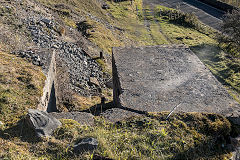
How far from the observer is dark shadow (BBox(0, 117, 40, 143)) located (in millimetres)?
4770

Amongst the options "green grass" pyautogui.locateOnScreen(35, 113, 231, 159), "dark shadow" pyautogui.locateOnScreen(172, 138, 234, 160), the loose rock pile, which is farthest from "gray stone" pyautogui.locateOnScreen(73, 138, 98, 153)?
the loose rock pile

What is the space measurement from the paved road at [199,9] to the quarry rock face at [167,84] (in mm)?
22517

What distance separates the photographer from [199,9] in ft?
112

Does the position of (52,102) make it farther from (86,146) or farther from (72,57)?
(86,146)

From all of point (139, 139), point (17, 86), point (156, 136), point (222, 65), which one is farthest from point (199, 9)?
point (139, 139)

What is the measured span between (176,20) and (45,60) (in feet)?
79.1

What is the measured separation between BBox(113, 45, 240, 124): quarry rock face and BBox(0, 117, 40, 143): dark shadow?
2505 mm

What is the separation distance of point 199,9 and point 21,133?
34824 millimetres

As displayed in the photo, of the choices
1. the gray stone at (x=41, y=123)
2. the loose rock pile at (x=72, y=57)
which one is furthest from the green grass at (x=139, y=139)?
the loose rock pile at (x=72, y=57)

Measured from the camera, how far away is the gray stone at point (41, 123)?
4.82 meters

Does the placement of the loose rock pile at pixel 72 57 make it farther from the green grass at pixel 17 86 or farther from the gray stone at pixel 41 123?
the gray stone at pixel 41 123

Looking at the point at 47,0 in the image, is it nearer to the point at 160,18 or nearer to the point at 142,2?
the point at 160,18

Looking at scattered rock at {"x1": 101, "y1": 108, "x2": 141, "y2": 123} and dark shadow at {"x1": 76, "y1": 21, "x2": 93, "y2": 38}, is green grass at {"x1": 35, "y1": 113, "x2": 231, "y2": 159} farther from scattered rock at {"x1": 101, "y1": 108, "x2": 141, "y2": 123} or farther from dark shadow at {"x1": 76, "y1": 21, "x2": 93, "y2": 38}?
dark shadow at {"x1": 76, "y1": 21, "x2": 93, "y2": 38}

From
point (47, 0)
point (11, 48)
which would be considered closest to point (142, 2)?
point (47, 0)
